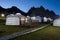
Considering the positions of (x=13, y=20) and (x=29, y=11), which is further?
(x=29, y=11)

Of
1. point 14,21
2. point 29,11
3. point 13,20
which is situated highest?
point 29,11

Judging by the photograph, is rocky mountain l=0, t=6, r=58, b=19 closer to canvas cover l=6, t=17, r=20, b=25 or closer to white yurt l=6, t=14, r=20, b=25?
white yurt l=6, t=14, r=20, b=25

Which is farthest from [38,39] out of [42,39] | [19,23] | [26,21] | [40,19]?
[40,19]

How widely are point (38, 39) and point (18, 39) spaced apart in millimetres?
2191

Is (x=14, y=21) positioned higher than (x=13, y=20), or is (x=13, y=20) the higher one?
(x=13, y=20)

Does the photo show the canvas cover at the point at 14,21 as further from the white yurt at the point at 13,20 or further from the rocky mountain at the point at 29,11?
Result: the rocky mountain at the point at 29,11

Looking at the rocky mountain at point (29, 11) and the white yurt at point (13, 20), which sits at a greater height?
the rocky mountain at point (29, 11)

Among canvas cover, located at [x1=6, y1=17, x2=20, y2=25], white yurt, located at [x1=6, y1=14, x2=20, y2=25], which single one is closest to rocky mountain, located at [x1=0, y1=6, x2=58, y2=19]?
white yurt, located at [x1=6, y1=14, x2=20, y2=25]

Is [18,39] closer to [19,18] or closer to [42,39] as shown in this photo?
[42,39]

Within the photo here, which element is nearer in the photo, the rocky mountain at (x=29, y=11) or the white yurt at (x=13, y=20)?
the white yurt at (x=13, y=20)

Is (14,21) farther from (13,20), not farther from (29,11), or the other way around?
(29,11)

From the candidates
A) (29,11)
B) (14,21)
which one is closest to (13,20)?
(14,21)

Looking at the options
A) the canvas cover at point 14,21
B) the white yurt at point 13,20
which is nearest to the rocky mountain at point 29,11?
the white yurt at point 13,20

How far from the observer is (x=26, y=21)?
4244cm
